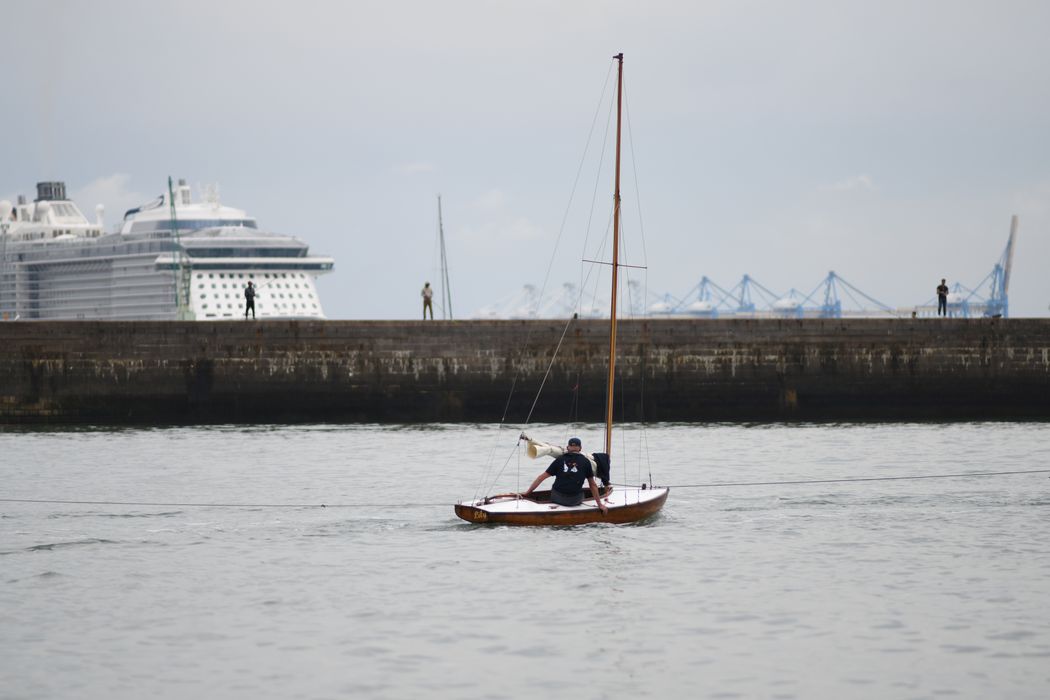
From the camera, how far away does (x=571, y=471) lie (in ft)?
75.1

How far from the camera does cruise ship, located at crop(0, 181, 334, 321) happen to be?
91.2 meters

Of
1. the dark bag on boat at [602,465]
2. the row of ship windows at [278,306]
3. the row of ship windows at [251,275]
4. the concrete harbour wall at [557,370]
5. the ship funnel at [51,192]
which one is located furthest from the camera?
the ship funnel at [51,192]

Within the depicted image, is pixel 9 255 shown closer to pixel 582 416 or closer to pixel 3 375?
pixel 3 375

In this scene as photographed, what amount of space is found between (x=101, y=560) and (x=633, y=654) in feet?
31.9

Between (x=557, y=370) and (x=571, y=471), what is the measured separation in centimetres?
2215

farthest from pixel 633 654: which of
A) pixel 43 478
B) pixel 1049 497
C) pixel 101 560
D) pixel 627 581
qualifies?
pixel 43 478

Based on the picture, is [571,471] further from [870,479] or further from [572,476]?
[870,479]

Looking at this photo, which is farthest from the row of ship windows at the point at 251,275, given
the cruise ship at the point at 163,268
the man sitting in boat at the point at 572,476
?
the man sitting in boat at the point at 572,476

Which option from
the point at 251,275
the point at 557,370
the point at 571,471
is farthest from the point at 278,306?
the point at 571,471

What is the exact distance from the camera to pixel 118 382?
4441 centimetres

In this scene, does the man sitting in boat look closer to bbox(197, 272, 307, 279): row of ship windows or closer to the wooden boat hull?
the wooden boat hull

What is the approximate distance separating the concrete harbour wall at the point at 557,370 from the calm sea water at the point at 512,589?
11210 mm

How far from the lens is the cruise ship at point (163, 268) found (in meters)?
91.2

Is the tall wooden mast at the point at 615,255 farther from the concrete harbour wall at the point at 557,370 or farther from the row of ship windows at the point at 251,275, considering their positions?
the row of ship windows at the point at 251,275
